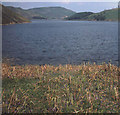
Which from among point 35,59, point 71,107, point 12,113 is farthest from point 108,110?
point 35,59

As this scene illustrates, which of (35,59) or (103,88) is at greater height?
(103,88)

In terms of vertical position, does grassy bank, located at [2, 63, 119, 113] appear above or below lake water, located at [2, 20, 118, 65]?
above

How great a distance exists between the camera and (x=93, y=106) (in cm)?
667

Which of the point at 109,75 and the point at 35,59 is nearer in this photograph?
the point at 109,75

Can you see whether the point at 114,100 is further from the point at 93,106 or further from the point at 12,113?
the point at 12,113

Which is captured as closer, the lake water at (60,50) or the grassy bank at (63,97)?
the grassy bank at (63,97)

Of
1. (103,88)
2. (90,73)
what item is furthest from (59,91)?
(90,73)

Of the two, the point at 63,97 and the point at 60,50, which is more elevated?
the point at 63,97

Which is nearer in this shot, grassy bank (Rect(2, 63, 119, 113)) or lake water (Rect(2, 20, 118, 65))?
grassy bank (Rect(2, 63, 119, 113))

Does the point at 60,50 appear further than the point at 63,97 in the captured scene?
Yes

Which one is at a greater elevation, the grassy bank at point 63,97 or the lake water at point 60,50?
the grassy bank at point 63,97

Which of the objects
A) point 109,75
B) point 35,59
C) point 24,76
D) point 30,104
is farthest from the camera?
point 35,59

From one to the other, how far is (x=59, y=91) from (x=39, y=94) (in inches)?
37.5

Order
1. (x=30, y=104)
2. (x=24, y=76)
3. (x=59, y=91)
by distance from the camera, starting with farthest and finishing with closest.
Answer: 1. (x=24, y=76)
2. (x=59, y=91)
3. (x=30, y=104)
